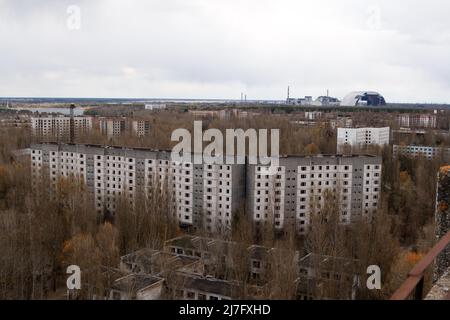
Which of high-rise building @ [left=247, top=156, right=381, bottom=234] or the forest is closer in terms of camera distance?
the forest

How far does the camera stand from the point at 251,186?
10.8m

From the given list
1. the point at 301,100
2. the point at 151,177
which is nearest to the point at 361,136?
the point at 151,177

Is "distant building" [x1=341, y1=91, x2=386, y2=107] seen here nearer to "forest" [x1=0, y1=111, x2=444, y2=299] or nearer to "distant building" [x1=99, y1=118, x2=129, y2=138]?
"distant building" [x1=99, y1=118, x2=129, y2=138]

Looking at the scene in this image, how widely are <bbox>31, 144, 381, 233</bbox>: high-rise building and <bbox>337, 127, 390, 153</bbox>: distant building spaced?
8594mm

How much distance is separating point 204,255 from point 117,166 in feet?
16.2

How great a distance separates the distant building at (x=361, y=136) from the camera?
20.7 meters

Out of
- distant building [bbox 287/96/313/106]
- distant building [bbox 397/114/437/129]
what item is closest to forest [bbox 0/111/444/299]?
distant building [bbox 397/114/437/129]

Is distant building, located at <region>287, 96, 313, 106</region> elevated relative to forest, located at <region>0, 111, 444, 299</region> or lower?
elevated

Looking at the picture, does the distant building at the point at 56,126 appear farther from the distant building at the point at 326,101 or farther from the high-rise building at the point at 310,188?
the distant building at the point at 326,101

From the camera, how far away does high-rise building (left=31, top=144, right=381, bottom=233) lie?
10625mm

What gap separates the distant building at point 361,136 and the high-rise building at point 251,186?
859 cm

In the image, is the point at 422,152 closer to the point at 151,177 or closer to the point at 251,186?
the point at 251,186
